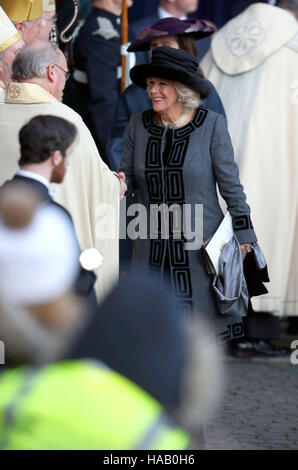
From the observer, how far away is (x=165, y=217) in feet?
13.0

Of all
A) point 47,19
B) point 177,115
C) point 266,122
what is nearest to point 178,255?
point 177,115

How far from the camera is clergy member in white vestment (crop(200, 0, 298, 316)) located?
562 cm

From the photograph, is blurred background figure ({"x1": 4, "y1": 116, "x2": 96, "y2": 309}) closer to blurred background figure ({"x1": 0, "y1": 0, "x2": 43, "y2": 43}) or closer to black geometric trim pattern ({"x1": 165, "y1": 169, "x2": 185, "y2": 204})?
black geometric trim pattern ({"x1": 165, "y1": 169, "x2": 185, "y2": 204})

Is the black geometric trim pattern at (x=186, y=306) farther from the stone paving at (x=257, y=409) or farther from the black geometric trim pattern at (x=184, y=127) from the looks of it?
the black geometric trim pattern at (x=184, y=127)

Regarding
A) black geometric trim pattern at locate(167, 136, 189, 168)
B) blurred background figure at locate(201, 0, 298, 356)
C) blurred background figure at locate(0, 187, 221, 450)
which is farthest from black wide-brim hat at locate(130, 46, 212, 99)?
blurred background figure at locate(0, 187, 221, 450)

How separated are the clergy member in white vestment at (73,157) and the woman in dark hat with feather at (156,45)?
1011mm

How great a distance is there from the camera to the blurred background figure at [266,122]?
5613mm

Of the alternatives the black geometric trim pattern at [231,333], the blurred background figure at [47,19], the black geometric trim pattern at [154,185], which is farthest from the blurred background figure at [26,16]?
the black geometric trim pattern at [231,333]

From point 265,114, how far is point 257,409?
186cm

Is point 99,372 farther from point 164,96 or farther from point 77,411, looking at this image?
point 164,96

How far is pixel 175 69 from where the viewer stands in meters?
3.89
